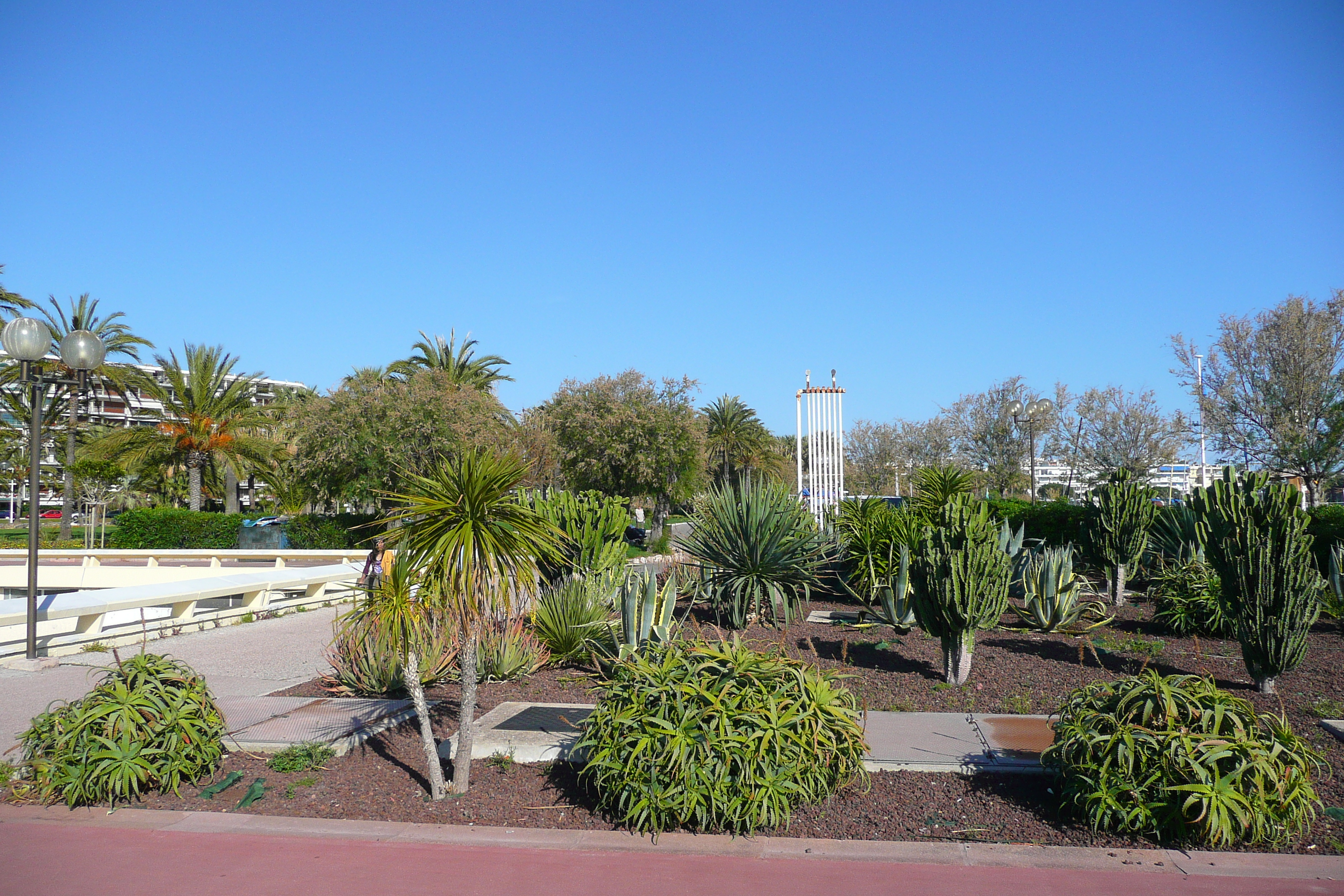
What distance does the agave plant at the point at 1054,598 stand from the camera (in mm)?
10180

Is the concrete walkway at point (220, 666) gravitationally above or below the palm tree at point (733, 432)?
below

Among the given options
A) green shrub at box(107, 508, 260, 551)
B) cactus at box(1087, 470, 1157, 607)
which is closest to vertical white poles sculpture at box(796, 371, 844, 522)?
cactus at box(1087, 470, 1157, 607)

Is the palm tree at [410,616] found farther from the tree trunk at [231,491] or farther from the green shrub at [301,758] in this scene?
the tree trunk at [231,491]

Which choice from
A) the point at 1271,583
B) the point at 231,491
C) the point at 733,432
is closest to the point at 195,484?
the point at 231,491

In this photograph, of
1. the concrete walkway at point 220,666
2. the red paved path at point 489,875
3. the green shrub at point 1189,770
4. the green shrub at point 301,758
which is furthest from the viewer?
the concrete walkway at point 220,666

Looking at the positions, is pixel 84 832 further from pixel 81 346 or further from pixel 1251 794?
pixel 81 346

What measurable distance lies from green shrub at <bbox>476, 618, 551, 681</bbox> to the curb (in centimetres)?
297

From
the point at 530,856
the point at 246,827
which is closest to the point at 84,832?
the point at 246,827

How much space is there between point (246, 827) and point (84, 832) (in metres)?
0.94

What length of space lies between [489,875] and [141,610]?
697 cm

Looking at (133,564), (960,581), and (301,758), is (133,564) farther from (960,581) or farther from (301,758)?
(960,581)

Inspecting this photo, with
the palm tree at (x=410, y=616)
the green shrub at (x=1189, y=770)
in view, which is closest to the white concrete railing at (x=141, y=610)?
the palm tree at (x=410, y=616)

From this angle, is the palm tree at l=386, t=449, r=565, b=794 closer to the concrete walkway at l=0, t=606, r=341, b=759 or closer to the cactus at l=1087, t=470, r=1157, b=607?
the concrete walkway at l=0, t=606, r=341, b=759

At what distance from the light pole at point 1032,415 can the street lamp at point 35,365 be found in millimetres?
23604
